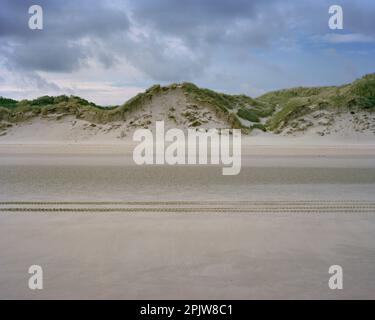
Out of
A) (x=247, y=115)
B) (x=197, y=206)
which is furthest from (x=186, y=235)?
(x=247, y=115)

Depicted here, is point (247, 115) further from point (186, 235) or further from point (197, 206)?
point (186, 235)

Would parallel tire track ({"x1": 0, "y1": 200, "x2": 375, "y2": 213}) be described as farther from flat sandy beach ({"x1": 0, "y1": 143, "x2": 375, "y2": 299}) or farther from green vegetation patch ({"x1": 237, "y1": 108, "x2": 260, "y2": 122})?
green vegetation patch ({"x1": 237, "y1": 108, "x2": 260, "y2": 122})

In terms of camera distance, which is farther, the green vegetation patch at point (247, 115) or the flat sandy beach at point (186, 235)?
the green vegetation patch at point (247, 115)

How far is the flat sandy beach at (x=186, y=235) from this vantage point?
4074mm

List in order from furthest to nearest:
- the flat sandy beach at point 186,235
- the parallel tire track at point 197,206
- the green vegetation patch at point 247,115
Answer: the green vegetation patch at point 247,115 → the parallel tire track at point 197,206 → the flat sandy beach at point 186,235

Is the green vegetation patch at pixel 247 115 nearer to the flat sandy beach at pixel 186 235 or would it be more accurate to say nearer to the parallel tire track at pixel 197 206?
the flat sandy beach at pixel 186 235

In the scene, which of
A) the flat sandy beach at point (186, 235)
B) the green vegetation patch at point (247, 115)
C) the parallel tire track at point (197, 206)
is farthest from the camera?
the green vegetation patch at point (247, 115)

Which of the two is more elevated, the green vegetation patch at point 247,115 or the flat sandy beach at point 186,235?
the green vegetation patch at point 247,115

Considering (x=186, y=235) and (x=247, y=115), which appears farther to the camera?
(x=247, y=115)

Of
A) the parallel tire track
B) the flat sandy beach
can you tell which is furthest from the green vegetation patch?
the parallel tire track

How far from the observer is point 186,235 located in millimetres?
5559

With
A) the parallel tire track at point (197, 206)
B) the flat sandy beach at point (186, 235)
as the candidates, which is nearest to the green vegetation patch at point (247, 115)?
the flat sandy beach at point (186, 235)
